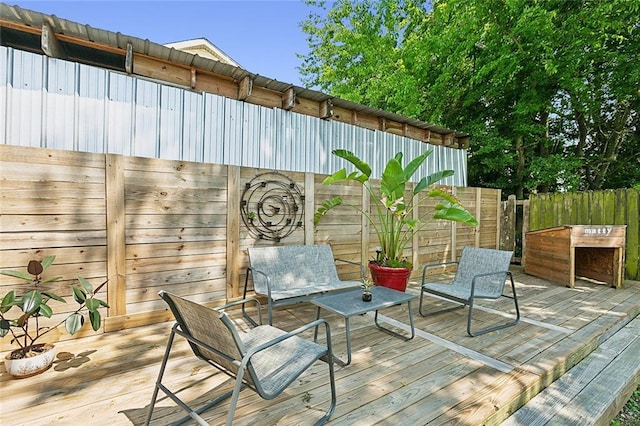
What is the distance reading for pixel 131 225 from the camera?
2967mm

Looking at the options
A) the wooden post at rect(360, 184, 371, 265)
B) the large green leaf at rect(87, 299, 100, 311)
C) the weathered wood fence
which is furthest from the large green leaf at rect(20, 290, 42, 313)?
the weathered wood fence

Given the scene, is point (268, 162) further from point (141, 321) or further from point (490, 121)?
point (490, 121)

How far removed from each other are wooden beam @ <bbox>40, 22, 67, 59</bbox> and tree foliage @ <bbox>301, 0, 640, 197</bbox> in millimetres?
7099

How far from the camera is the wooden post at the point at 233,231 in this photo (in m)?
3.51

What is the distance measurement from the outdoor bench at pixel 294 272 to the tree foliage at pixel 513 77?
6274 mm

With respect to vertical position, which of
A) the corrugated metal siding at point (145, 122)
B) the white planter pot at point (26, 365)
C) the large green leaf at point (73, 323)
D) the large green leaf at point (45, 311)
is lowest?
the white planter pot at point (26, 365)

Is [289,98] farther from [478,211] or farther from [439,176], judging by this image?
[478,211]

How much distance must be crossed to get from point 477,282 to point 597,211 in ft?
13.0

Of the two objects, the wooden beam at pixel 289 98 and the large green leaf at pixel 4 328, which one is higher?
the wooden beam at pixel 289 98

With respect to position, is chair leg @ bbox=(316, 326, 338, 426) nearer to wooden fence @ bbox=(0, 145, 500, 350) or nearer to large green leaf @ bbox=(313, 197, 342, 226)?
wooden fence @ bbox=(0, 145, 500, 350)

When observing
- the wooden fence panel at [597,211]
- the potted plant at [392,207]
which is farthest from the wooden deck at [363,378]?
the wooden fence panel at [597,211]

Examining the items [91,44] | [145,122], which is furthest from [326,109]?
[91,44]

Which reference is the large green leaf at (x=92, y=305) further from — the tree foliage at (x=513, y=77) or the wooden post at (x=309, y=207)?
the tree foliage at (x=513, y=77)

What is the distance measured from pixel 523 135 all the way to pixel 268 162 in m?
7.48
